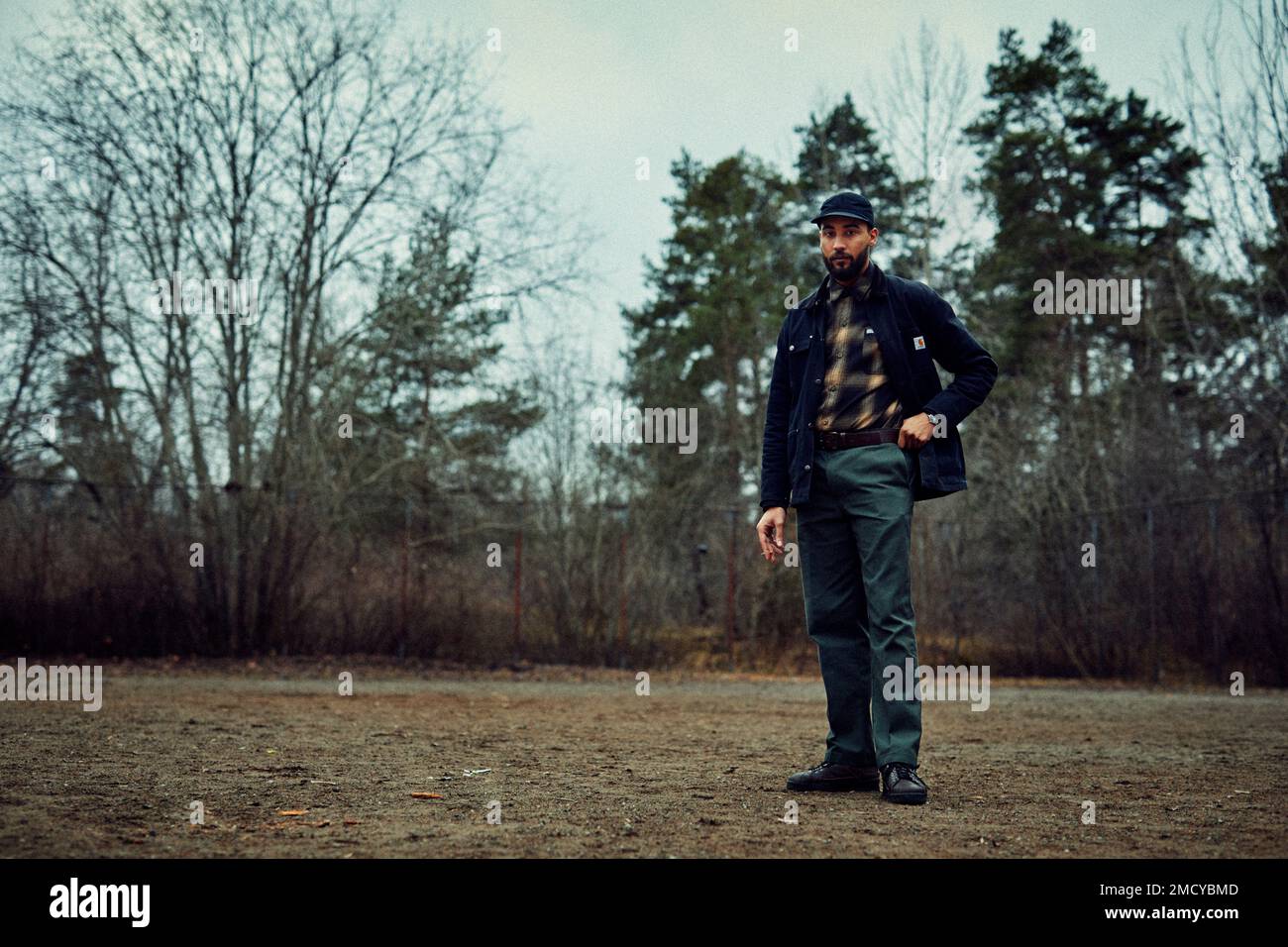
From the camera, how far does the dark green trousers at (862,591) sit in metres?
3.92

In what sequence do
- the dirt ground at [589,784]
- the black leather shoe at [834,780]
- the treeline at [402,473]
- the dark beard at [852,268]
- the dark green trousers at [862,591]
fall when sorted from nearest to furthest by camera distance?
the dirt ground at [589,784]
the dark green trousers at [862,591]
the black leather shoe at [834,780]
the dark beard at [852,268]
the treeline at [402,473]

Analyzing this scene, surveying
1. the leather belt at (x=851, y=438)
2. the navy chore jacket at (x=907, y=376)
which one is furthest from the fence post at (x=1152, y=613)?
the leather belt at (x=851, y=438)

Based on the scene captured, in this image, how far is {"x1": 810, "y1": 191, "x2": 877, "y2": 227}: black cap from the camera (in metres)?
4.09

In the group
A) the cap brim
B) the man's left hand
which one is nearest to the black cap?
the cap brim

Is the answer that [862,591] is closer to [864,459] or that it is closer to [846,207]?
[864,459]

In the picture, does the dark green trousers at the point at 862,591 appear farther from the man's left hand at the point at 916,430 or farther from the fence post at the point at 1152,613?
the fence post at the point at 1152,613

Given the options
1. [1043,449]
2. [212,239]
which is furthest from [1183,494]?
[212,239]

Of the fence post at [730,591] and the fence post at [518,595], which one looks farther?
the fence post at [730,591]

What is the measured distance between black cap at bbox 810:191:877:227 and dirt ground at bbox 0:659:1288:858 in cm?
207

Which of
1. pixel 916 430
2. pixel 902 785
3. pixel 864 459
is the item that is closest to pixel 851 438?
pixel 864 459

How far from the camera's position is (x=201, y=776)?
4.15m
